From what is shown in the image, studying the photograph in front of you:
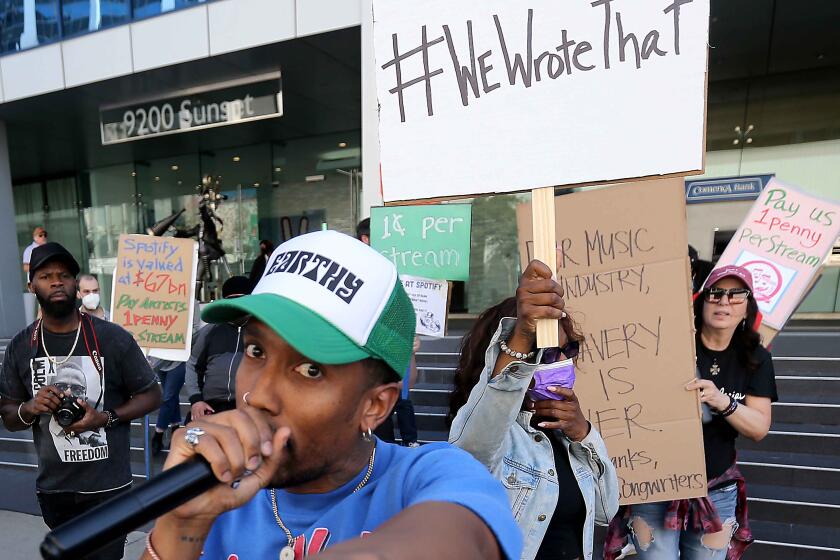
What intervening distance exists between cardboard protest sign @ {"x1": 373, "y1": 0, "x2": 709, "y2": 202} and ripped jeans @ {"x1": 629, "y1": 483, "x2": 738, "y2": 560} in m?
1.81

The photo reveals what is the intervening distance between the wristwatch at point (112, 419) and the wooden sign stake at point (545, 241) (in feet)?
7.51

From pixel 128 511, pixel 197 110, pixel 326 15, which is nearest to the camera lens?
pixel 128 511

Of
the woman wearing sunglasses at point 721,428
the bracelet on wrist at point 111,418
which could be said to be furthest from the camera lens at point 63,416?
the woman wearing sunglasses at point 721,428

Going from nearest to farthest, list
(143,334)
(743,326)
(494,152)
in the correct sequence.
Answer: (494,152), (743,326), (143,334)

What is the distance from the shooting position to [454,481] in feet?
2.66

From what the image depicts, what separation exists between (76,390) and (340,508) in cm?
225

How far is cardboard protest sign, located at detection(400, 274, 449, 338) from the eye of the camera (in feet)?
12.4

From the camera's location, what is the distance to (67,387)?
2.41 m

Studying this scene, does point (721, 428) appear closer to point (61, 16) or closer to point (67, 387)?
point (67, 387)

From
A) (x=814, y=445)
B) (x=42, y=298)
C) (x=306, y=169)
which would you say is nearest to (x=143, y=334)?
(x=42, y=298)

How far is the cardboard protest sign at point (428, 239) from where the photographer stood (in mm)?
3568

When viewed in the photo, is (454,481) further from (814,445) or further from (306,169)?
(306,169)

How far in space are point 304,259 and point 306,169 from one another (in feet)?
36.5

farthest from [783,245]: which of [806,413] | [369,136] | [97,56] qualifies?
[97,56]
